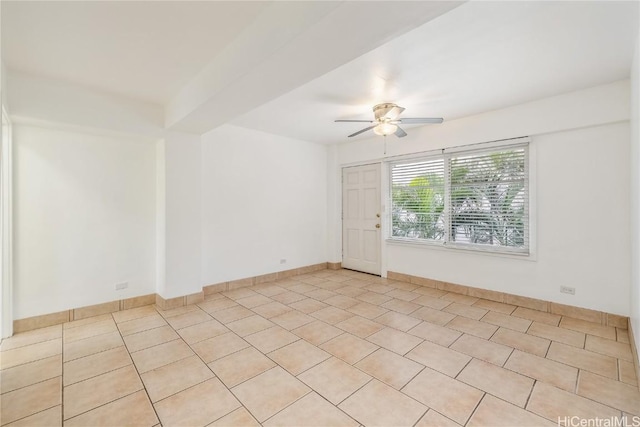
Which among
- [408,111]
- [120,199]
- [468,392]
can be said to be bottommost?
[468,392]

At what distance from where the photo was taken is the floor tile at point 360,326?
291 centimetres

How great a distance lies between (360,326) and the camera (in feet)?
10.0

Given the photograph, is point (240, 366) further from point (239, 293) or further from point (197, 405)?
point (239, 293)

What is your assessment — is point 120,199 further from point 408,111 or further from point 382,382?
point 408,111

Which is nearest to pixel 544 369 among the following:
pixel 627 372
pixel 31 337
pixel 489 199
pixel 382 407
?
pixel 627 372

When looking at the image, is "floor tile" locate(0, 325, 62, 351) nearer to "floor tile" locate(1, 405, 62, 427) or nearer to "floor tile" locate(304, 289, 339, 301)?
"floor tile" locate(1, 405, 62, 427)

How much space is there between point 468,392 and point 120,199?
162 inches

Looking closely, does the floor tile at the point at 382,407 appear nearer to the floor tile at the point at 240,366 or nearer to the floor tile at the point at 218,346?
the floor tile at the point at 240,366

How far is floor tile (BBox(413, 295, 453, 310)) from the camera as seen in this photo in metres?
3.67

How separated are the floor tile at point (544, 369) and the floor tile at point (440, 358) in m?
0.36

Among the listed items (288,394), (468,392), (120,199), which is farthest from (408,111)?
(120,199)

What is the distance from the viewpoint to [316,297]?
403 cm

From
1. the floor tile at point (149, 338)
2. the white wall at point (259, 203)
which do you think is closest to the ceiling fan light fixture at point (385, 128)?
the white wall at point (259, 203)

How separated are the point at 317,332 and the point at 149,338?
1665mm
